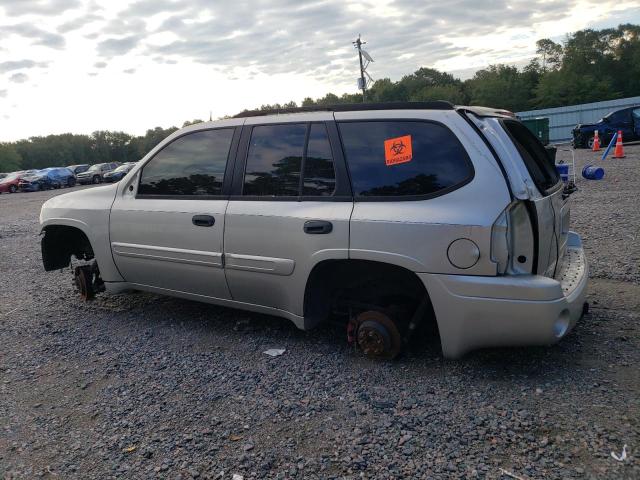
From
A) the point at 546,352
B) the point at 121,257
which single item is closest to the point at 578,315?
the point at 546,352

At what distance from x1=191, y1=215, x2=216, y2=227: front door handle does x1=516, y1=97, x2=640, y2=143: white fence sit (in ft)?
118

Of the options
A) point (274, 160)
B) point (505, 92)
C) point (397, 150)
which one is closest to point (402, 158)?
point (397, 150)

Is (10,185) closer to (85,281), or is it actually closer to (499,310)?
(85,281)

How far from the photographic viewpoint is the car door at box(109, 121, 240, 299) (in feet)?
13.7

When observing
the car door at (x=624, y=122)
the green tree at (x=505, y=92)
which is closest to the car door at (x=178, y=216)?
the car door at (x=624, y=122)

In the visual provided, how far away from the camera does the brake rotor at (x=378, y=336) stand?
3594 millimetres

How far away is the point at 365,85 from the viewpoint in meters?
36.5

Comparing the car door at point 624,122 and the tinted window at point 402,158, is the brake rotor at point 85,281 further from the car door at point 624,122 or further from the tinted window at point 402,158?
the car door at point 624,122

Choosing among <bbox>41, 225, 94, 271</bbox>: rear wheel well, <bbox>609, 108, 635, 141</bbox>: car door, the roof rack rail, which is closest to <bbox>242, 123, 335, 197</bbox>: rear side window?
the roof rack rail

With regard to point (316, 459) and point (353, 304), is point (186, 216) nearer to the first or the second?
point (353, 304)

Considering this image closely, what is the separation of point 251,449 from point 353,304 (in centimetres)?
135

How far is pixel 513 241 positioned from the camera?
3.13 metres

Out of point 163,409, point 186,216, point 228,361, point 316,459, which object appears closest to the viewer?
point 316,459

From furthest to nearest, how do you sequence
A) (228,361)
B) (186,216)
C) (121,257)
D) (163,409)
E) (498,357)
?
(121,257), (186,216), (228,361), (498,357), (163,409)
